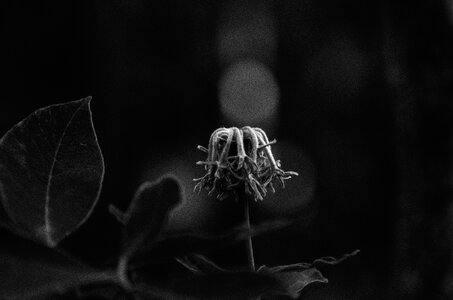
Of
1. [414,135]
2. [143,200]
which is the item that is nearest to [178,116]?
[414,135]

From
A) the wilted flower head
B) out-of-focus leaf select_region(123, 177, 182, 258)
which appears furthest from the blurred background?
out-of-focus leaf select_region(123, 177, 182, 258)

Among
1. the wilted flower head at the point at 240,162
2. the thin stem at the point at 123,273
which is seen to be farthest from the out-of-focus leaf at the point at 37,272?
the wilted flower head at the point at 240,162

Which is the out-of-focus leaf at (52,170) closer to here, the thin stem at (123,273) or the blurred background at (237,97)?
the thin stem at (123,273)

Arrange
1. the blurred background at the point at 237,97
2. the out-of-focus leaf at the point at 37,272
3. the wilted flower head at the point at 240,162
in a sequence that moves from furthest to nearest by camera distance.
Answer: the blurred background at the point at 237,97
the wilted flower head at the point at 240,162
the out-of-focus leaf at the point at 37,272

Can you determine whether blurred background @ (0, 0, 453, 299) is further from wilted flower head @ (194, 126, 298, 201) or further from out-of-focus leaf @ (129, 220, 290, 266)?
out-of-focus leaf @ (129, 220, 290, 266)

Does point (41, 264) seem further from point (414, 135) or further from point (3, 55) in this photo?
point (3, 55)
